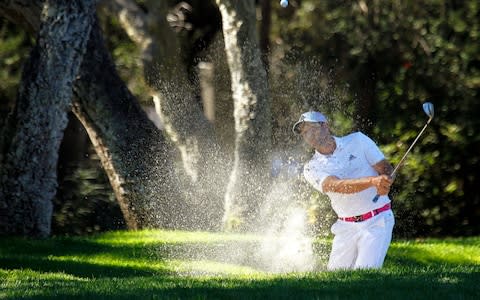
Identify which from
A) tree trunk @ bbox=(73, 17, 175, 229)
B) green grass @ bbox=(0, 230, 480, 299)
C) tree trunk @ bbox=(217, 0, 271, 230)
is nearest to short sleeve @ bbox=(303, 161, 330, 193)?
green grass @ bbox=(0, 230, 480, 299)

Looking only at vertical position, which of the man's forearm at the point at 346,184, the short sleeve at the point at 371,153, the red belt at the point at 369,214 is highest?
the short sleeve at the point at 371,153

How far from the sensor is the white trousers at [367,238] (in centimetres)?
967

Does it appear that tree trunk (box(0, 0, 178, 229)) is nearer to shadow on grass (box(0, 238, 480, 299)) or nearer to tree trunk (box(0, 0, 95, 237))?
tree trunk (box(0, 0, 95, 237))

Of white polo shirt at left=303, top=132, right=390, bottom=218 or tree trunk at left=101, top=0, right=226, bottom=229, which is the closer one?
white polo shirt at left=303, top=132, right=390, bottom=218

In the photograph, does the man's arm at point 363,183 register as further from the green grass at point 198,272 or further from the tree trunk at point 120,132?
the tree trunk at point 120,132

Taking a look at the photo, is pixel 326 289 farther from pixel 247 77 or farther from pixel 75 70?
pixel 247 77

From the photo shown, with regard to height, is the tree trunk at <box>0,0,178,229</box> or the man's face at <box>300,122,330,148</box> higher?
the man's face at <box>300,122,330,148</box>

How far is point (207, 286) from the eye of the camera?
8.34 m

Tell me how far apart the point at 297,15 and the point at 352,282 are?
14.9 metres

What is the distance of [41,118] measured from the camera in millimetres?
14547

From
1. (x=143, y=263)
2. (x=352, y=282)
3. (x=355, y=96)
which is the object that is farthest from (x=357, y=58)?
(x=352, y=282)

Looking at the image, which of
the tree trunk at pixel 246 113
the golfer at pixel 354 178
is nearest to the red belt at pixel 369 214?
the golfer at pixel 354 178

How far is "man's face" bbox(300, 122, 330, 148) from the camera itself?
974 cm

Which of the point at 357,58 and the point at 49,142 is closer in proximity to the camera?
the point at 49,142
